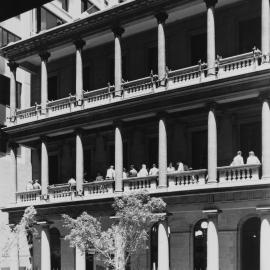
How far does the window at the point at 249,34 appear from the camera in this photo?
934 inches

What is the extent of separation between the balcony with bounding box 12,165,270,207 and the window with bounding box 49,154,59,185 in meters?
2.59

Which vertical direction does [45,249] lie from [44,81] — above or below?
below

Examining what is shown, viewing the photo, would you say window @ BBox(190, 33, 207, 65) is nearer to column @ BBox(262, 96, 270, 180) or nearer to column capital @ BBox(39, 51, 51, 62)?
column @ BBox(262, 96, 270, 180)

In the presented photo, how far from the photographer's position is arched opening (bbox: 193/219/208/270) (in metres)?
24.0

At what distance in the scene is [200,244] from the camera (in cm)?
2428

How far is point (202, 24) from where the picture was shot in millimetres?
25562

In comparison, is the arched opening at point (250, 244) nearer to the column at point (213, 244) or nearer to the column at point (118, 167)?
the column at point (213, 244)

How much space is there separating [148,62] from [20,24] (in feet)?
45.1

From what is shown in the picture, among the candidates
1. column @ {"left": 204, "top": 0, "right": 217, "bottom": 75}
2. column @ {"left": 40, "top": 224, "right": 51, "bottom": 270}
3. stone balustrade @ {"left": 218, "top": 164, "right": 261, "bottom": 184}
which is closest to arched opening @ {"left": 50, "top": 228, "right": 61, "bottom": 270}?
column @ {"left": 40, "top": 224, "right": 51, "bottom": 270}

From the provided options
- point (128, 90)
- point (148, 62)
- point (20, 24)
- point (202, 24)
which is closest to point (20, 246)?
point (128, 90)

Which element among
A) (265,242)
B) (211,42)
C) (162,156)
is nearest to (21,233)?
(162,156)

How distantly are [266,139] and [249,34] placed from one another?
5.71m

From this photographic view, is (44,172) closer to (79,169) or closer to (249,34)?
(79,169)

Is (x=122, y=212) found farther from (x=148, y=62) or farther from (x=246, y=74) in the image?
(x=148, y=62)
